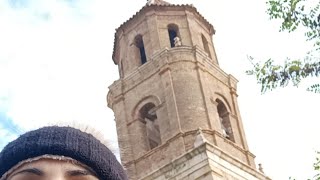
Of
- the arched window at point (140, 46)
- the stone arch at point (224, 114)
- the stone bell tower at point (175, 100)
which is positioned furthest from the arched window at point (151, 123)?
the arched window at point (140, 46)

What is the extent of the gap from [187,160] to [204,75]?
4086 millimetres

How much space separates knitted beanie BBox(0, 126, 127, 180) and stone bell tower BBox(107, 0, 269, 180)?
13.0m

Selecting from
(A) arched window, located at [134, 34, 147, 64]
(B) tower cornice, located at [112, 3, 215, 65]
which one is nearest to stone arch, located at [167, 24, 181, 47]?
(B) tower cornice, located at [112, 3, 215, 65]

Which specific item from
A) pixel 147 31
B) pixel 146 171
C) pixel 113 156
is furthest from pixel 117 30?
pixel 113 156

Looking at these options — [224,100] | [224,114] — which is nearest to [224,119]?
[224,114]

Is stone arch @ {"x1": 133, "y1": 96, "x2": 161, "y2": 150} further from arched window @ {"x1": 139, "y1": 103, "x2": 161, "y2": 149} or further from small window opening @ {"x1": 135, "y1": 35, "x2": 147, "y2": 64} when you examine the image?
small window opening @ {"x1": 135, "y1": 35, "x2": 147, "y2": 64}

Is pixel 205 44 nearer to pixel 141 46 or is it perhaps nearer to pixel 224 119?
pixel 141 46

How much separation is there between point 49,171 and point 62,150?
14 centimetres

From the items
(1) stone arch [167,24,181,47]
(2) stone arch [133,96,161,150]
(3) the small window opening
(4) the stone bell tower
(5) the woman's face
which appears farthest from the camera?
(3) the small window opening

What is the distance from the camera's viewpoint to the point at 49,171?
2131 mm

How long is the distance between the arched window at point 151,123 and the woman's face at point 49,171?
16.4 m

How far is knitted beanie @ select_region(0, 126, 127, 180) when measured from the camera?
7.34 feet

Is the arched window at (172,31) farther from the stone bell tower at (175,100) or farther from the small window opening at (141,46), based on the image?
the small window opening at (141,46)

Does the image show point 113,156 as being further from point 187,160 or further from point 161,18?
point 161,18
